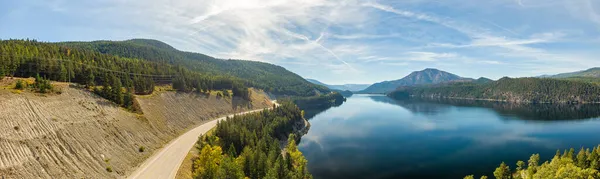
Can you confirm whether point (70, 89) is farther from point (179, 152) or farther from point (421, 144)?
point (421, 144)

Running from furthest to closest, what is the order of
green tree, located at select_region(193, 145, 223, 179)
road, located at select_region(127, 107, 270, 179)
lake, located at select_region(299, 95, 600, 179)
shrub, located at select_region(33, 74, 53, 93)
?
lake, located at select_region(299, 95, 600, 179)
shrub, located at select_region(33, 74, 53, 93)
road, located at select_region(127, 107, 270, 179)
green tree, located at select_region(193, 145, 223, 179)

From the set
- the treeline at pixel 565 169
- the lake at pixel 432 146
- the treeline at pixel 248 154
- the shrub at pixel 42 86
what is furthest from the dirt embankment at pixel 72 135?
the treeline at pixel 565 169

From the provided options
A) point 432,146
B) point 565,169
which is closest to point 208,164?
point 565,169

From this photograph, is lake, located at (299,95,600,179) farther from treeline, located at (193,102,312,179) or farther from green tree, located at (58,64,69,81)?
green tree, located at (58,64,69,81)

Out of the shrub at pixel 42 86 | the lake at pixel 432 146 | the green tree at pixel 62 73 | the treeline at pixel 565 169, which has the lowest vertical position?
the lake at pixel 432 146

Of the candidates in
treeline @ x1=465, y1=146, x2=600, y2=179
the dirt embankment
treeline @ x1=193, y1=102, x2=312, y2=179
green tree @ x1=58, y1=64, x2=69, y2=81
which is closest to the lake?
treeline @ x1=465, y1=146, x2=600, y2=179

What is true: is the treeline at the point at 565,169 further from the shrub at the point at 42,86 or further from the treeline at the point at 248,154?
the shrub at the point at 42,86

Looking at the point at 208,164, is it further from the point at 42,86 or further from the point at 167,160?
the point at 42,86

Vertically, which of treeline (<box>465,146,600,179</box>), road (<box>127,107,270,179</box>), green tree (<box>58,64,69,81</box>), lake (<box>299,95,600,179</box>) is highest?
green tree (<box>58,64,69,81</box>)
